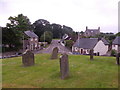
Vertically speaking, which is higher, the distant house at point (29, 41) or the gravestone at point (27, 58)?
the distant house at point (29, 41)

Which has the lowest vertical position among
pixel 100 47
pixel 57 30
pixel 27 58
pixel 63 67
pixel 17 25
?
pixel 63 67

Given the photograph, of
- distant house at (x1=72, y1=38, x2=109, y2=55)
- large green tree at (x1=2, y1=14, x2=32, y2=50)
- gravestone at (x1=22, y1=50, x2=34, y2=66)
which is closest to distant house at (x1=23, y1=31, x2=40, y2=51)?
large green tree at (x1=2, y1=14, x2=32, y2=50)

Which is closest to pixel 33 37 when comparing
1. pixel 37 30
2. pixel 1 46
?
pixel 1 46

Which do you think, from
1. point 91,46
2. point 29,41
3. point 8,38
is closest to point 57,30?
point 29,41

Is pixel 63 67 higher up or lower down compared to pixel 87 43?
lower down

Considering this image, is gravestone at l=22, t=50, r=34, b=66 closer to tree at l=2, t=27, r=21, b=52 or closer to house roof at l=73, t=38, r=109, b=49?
tree at l=2, t=27, r=21, b=52

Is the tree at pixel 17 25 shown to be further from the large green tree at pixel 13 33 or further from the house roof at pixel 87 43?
the house roof at pixel 87 43

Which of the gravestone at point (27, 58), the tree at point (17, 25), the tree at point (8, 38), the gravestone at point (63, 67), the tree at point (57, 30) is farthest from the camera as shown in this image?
the tree at point (57, 30)

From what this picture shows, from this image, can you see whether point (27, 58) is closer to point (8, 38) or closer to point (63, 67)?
point (63, 67)

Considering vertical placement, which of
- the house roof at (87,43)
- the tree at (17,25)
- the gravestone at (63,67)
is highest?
the tree at (17,25)

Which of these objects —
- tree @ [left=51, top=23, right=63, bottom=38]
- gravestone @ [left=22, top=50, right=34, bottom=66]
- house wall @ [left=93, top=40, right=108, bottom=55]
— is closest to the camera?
gravestone @ [left=22, top=50, right=34, bottom=66]

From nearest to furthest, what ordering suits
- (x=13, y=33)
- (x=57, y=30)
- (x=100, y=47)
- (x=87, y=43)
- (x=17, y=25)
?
(x=13, y=33), (x=100, y=47), (x=87, y=43), (x=17, y=25), (x=57, y=30)

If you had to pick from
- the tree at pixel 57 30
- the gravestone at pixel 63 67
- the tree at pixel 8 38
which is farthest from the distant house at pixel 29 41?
the tree at pixel 57 30

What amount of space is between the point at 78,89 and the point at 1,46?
35.4m
